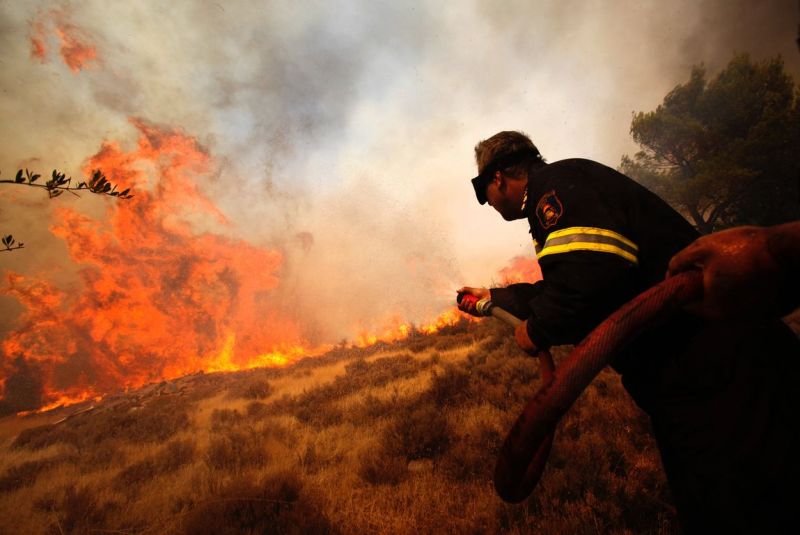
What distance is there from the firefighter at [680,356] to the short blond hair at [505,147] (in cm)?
66

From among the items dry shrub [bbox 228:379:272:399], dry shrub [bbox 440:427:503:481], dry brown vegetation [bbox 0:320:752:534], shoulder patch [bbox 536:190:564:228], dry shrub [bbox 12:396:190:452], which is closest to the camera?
shoulder patch [bbox 536:190:564:228]

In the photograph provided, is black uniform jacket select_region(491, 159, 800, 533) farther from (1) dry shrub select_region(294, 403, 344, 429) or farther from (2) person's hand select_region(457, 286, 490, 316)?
(1) dry shrub select_region(294, 403, 344, 429)

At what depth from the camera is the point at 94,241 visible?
35094 millimetres

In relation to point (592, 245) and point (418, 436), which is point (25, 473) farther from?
point (592, 245)

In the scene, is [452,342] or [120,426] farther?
[452,342]

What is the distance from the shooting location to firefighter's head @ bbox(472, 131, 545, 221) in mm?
2379

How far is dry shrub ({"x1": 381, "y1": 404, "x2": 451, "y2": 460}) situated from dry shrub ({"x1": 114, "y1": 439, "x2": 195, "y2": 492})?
5.34m

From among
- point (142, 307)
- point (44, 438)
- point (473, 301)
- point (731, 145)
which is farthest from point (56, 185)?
point (142, 307)

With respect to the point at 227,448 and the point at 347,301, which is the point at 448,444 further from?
the point at 347,301

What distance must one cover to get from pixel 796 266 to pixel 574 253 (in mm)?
701

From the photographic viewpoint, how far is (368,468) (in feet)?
15.8

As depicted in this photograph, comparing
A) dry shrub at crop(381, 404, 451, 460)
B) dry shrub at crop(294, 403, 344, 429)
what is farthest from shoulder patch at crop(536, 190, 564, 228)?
dry shrub at crop(294, 403, 344, 429)

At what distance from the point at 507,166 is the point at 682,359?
1.64m

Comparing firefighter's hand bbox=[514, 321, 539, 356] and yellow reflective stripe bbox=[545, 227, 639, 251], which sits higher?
yellow reflective stripe bbox=[545, 227, 639, 251]
